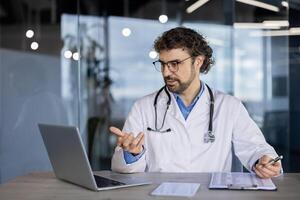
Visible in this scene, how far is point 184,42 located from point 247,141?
54 cm

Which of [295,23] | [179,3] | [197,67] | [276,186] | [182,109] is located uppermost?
[179,3]

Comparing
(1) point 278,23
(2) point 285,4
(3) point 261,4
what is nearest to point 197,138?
(2) point 285,4

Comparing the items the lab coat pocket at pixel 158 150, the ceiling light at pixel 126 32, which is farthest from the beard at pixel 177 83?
the ceiling light at pixel 126 32

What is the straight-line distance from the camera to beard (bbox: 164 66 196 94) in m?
2.22

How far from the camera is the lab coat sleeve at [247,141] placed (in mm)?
2115

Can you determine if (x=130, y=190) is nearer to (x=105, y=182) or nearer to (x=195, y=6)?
(x=105, y=182)

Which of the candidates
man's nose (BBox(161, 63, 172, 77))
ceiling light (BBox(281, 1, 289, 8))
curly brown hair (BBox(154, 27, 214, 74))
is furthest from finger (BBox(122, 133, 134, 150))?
ceiling light (BBox(281, 1, 289, 8))

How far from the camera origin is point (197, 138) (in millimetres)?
2236

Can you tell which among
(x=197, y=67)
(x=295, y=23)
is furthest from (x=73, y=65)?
(x=197, y=67)

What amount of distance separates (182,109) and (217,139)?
22 centimetres

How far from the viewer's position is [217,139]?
2250mm

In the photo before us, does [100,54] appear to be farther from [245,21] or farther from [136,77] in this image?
[245,21]

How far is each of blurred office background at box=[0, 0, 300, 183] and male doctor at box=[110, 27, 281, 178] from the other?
2.06 m

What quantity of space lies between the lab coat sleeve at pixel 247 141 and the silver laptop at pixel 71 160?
58 cm
